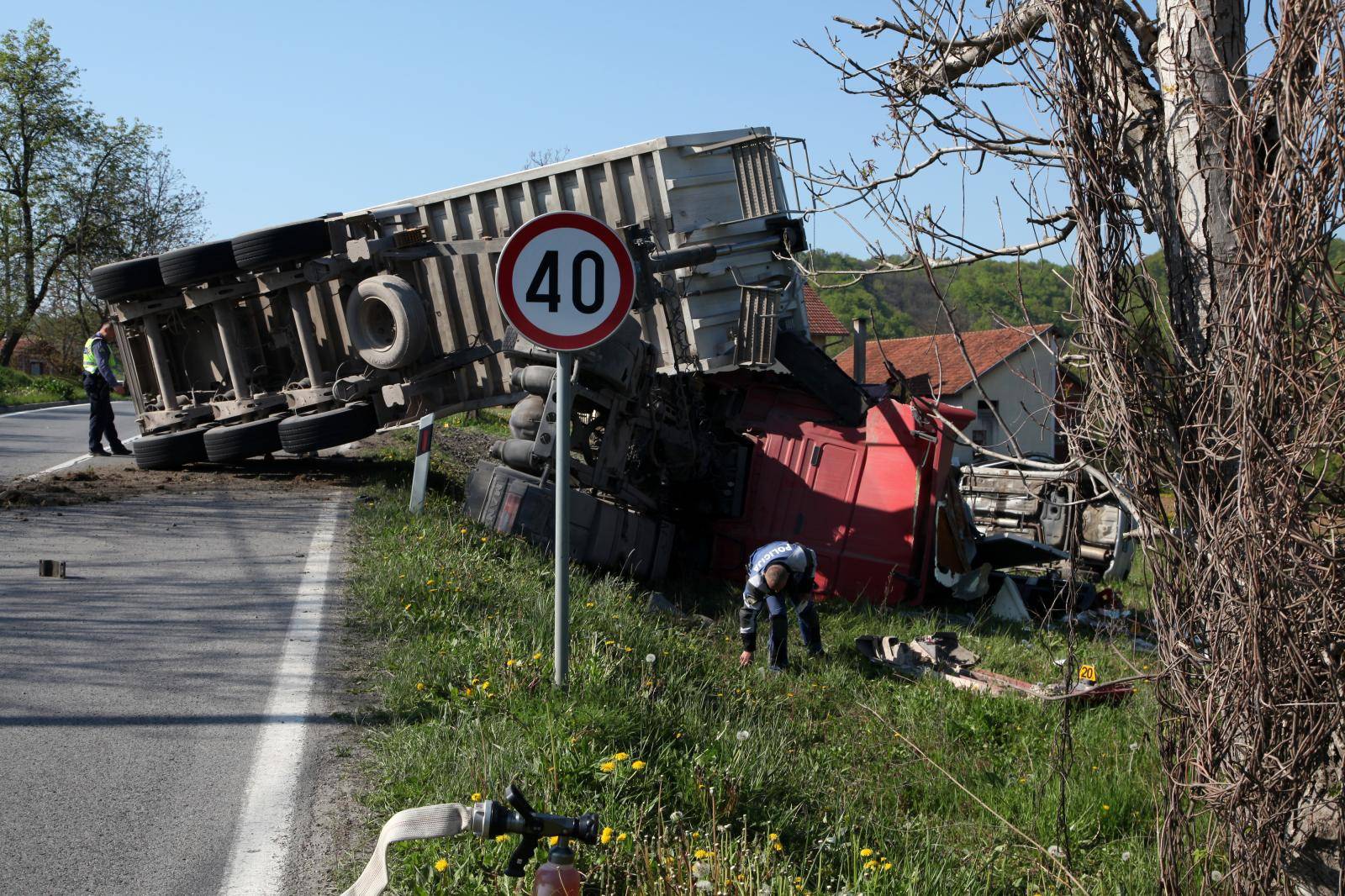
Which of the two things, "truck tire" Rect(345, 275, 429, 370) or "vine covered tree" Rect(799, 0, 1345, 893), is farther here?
"truck tire" Rect(345, 275, 429, 370)

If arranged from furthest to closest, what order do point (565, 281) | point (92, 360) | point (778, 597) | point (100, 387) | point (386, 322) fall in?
point (92, 360) → point (100, 387) → point (386, 322) → point (778, 597) → point (565, 281)

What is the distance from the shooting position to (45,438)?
16078 millimetres

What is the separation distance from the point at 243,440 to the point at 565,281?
7.55m

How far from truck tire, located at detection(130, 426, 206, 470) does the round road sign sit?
8068 millimetres

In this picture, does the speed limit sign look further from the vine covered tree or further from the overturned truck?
the overturned truck

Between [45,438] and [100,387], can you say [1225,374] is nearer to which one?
[100,387]

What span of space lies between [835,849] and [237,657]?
3298mm

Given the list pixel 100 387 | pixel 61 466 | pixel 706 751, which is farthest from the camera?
pixel 100 387

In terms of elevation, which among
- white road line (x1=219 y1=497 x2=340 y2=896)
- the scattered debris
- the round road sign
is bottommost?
the scattered debris

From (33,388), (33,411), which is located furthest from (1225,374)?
(33,388)

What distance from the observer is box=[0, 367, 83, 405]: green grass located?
2945 cm

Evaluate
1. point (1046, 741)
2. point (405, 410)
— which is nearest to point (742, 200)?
point (405, 410)

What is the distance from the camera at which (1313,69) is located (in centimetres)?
294

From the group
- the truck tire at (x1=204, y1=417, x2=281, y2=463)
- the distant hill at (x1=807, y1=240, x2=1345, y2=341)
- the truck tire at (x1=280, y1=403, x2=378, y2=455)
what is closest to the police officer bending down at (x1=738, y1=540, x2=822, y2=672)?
the distant hill at (x1=807, y1=240, x2=1345, y2=341)
